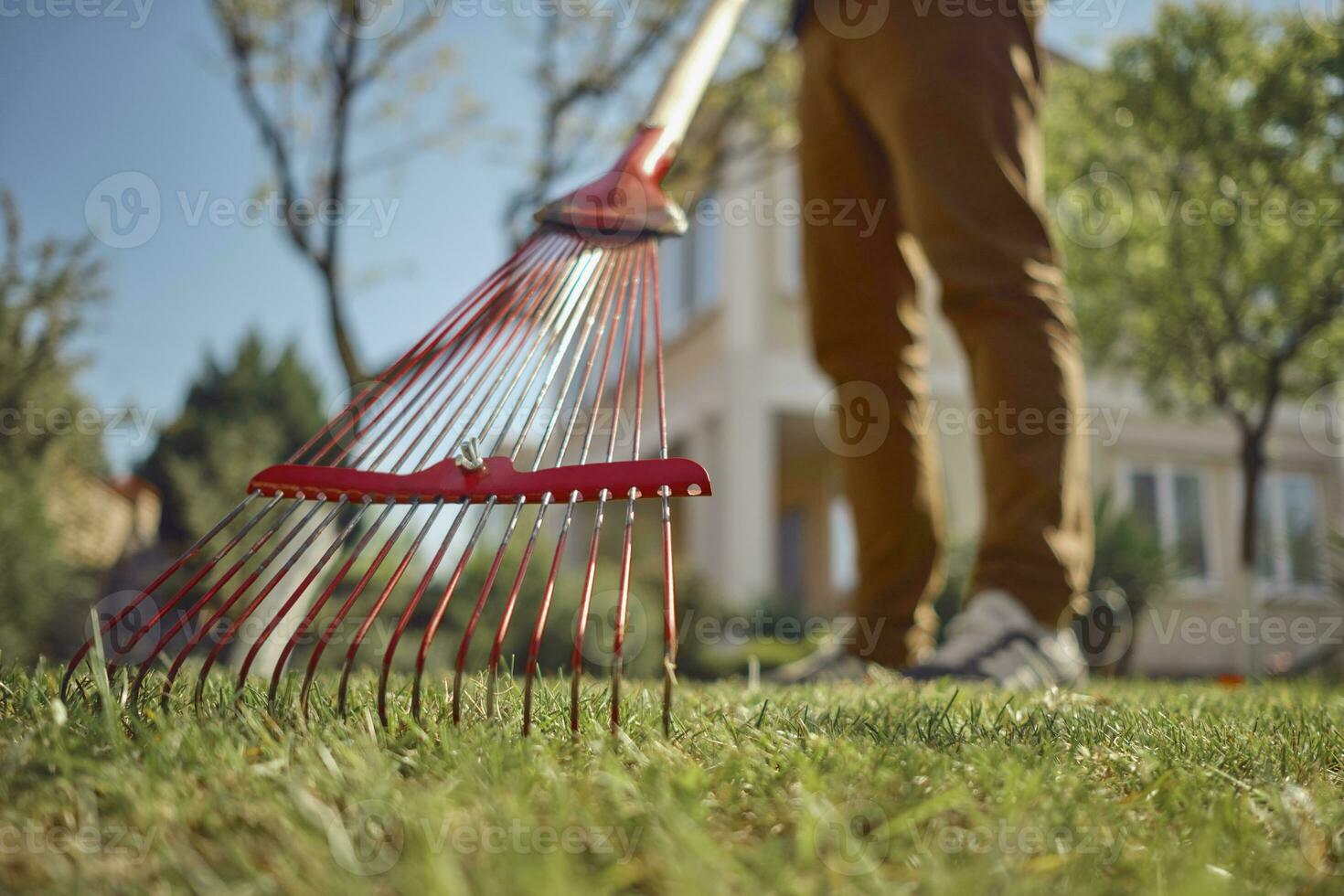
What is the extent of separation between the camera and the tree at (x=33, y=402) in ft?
15.2

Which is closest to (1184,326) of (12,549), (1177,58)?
(1177,58)

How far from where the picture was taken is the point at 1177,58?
696cm

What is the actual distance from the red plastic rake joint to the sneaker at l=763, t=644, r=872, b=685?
133 cm

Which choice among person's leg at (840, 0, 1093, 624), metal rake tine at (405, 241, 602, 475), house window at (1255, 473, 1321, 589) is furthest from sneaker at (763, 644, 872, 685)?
house window at (1255, 473, 1321, 589)

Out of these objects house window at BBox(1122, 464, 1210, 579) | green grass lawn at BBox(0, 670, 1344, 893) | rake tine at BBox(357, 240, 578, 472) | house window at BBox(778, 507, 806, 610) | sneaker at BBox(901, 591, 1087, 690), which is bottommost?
house window at BBox(778, 507, 806, 610)

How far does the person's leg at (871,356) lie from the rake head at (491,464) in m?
0.85

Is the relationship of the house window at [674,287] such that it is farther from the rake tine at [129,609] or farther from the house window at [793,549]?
the rake tine at [129,609]

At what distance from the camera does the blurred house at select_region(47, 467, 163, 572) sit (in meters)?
5.52

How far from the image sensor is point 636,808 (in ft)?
2.74

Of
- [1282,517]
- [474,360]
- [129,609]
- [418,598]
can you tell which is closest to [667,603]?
[418,598]

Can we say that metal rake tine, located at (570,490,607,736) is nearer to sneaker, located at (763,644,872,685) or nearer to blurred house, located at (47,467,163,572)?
sneaker, located at (763,644,872,685)

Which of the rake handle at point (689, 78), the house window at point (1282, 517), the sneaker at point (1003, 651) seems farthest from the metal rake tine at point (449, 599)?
the house window at point (1282, 517)

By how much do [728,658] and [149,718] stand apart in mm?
6124

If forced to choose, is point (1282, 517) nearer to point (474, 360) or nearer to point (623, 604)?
point (474, 360)
